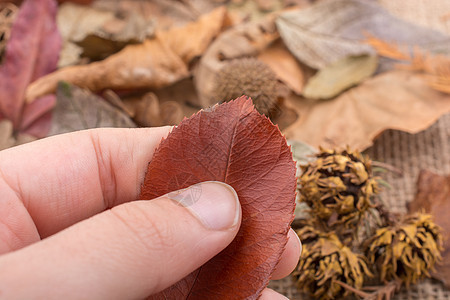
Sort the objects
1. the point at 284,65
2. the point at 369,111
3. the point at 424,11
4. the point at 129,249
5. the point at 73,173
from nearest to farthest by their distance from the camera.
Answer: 1. the point at 129,249
2. the point at 73,173
3. the point at 369,111
4. the point at 284,65
5. the point at 424,11

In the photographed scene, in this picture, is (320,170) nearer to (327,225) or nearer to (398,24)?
(327,225)

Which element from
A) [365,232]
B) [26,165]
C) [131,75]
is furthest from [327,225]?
[131,75]

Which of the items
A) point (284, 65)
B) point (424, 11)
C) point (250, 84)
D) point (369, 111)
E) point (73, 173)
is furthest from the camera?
point (424, 11)

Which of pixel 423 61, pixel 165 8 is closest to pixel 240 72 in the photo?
pixel 423 61

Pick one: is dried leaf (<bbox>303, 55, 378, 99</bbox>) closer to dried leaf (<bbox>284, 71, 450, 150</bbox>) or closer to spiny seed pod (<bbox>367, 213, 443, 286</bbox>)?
dried leaf (<bbox>284, 71, 450, 150</bbox>)

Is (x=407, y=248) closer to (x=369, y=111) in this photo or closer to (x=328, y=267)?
(x=328, y=267)

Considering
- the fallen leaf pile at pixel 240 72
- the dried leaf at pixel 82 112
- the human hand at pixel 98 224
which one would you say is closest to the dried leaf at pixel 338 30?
the fallen leaf pile at pixel 240 72

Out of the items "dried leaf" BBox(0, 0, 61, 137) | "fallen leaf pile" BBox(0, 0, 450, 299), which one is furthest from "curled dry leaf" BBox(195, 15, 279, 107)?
"dried leaf" BBox(0, 0, 61, 137)

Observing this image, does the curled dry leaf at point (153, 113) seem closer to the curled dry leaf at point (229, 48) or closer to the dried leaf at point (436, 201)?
the curled dry leaf at point (229, 48)
